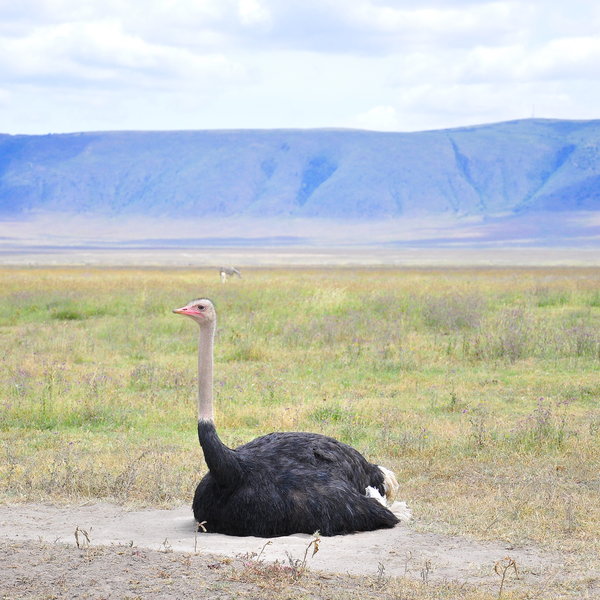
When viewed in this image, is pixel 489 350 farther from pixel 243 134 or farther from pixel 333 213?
pixel 243 134

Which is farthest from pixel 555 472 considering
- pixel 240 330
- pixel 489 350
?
pixel 240 330

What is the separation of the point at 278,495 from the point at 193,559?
4.11 feet

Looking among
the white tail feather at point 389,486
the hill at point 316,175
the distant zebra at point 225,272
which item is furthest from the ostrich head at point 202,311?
the hill at point 316,175

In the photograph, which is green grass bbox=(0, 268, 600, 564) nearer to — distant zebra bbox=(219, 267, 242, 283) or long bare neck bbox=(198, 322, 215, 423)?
long bare neck bbox=(198, 322, 215, 423)

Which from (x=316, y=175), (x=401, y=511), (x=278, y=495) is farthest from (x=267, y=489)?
(x=316, y=175)

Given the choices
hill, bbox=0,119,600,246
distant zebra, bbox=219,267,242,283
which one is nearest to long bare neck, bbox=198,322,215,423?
distant zebra, bbox=219,267,242,283

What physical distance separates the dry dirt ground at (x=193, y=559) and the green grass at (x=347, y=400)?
0.49m

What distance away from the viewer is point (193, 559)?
6594mm

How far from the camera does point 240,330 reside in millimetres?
20219

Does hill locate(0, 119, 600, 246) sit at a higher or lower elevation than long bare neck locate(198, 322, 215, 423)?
higher

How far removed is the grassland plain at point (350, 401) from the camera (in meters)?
8.98

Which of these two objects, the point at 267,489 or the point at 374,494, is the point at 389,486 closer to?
the point at 374,494

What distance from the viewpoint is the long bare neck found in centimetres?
759

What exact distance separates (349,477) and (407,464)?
209 cm
